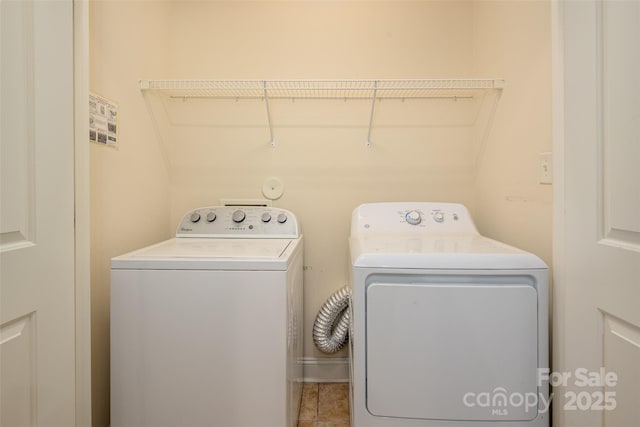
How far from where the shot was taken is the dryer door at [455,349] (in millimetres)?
1042

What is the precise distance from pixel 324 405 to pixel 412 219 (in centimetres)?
113

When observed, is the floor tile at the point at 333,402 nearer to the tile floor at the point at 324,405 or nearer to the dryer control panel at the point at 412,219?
the tile floor at the point at 324,405

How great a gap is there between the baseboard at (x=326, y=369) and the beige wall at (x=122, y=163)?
3.47ft

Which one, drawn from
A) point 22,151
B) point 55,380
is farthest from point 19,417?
point 22,151

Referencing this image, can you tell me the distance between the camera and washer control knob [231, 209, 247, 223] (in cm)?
171

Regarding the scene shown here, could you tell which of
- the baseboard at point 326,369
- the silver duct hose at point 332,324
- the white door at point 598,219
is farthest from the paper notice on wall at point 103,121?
the white door at point 598,219

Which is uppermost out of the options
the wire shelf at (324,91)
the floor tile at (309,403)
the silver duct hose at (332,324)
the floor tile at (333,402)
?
the wire shelf at (324,91)

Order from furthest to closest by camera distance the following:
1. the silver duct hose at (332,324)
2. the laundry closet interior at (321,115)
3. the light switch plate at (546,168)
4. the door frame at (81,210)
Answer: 1. the laundry closet interior at (321,115)
2. the silver duct hose at (332,324)
3. the light switch plate at (546,168)
4. the door frame at (81,210)

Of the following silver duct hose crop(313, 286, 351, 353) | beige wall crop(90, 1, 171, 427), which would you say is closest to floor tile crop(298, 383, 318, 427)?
silver duct hose crop(313, 286, 351, 353)

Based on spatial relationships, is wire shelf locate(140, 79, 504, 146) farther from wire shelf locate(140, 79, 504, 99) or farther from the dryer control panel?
the dryer control panel

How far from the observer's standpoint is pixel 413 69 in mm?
1965

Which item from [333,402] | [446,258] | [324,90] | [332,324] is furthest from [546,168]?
[333,402]

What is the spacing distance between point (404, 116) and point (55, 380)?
2017 millimetres

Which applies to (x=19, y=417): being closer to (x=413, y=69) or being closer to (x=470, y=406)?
(x=470, y=406)
